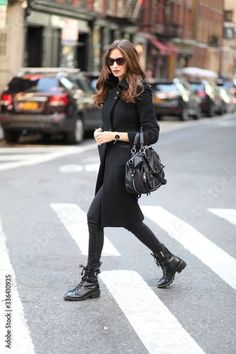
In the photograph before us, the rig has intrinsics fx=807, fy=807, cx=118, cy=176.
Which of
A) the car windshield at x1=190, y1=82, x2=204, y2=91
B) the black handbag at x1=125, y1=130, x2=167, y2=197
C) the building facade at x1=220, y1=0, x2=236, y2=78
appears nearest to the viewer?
the black handbag at x1=125, y1=130, x2=167, y2=197

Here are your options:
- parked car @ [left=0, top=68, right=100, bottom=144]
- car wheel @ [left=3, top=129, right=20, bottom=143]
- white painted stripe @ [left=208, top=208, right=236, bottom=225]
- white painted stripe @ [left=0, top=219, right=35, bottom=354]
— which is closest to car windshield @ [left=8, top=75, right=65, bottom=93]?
parked car @ [left=0, top=68, right=100, bottom=144]

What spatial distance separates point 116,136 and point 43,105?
39.5 ft

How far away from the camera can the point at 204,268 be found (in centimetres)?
667

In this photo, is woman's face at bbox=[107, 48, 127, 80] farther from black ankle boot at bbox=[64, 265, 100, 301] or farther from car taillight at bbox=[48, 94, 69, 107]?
car taillight at bbox=[48, 94, 69, 107]

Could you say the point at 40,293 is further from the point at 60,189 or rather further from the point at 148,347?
the point at 60,189

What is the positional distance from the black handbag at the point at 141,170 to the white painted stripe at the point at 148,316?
0.75 meters

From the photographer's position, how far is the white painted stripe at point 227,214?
29.9ft

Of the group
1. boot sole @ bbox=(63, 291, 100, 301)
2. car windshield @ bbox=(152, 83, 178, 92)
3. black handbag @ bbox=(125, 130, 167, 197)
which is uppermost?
black handbag @ bbox=(125, 130, 167, 197)

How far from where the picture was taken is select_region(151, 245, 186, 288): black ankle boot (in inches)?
234

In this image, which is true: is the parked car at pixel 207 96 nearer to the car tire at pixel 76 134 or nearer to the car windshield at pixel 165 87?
the car windshield at pixel 165 87

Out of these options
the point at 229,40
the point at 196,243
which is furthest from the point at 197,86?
the point at 229,40

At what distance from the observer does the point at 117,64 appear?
5.51 m

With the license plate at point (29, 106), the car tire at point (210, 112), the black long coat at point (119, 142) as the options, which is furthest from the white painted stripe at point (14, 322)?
the car tire at point (210, 112)

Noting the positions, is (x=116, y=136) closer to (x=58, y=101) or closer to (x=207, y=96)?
(x=58, y=101)
